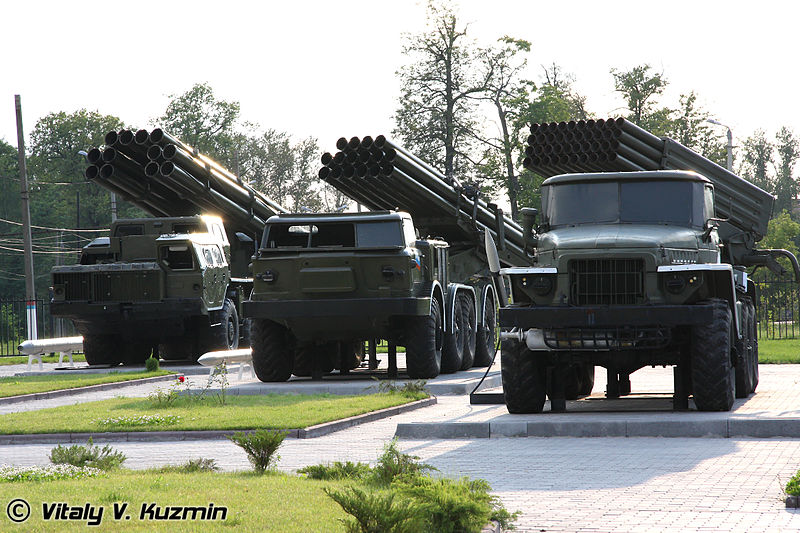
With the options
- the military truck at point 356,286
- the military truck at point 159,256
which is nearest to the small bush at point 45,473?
the military truck at point 356,286

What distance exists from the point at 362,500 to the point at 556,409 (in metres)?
7.82

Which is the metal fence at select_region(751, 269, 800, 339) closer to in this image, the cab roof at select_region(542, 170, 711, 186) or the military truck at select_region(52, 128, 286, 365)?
the military truck at select_region(52, 128, 286, 365)

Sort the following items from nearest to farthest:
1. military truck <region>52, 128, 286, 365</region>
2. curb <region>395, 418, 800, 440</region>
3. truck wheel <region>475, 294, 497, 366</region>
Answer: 1. curb <region>395, 418, 800, 440</region>
2. truck wheel <region>475, 294, 497, 366</region>
3. military truck <region>52, 128, 286, 365</region>

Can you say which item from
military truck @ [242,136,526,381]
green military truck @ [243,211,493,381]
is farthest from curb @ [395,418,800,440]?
green military truck @ [243,211,493,381]

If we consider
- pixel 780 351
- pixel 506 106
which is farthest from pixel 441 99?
pixel 780 351

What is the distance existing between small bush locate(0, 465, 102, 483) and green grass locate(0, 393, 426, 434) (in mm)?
3334

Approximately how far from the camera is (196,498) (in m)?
7.36

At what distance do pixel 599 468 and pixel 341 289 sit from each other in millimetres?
9229

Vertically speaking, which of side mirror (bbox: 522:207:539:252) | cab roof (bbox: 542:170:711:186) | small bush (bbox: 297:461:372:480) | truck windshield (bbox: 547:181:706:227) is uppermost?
cab roof (bbox: 542:170:711:186)

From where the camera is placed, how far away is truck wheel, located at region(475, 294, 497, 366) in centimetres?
2320

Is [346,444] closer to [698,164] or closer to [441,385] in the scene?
[441,385]

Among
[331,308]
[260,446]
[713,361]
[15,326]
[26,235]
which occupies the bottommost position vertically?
[15,326]

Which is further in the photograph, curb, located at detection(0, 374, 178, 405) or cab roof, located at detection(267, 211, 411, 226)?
cab roof, located at detection(267, 211, 411, 226)

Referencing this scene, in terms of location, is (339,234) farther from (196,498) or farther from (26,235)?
(26,235)
